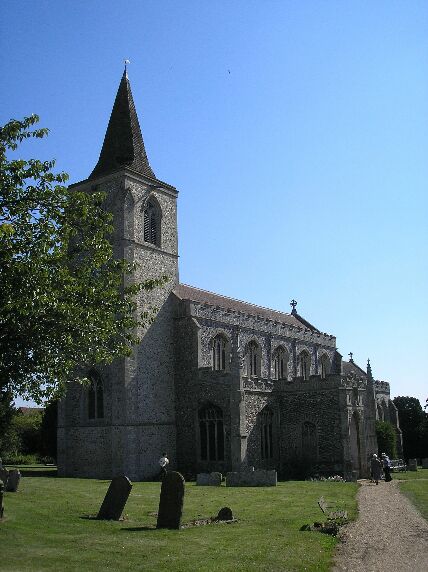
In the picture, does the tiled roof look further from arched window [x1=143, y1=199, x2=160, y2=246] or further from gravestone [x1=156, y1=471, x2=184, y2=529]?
gravestone [x1=156, y1=471, x2=184, y2=529]

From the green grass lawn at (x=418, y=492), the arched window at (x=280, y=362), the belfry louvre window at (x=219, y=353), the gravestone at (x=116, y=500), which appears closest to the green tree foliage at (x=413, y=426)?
the arched window at (x=280, y=362)

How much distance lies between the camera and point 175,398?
33.2 m

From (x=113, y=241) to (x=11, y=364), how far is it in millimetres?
17288

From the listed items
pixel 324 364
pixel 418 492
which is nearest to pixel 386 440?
pixel 324 364

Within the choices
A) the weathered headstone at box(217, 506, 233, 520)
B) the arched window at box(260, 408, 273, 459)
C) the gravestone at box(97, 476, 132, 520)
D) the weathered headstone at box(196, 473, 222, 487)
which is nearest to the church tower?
Result: the arched window at box(260, 408, 273, 459)

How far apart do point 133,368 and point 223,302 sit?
40.5ft

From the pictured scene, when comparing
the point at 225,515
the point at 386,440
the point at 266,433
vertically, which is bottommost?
the point at 225,515

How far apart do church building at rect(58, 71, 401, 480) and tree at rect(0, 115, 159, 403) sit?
14115mm

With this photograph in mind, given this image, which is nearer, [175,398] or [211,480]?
[211,480]

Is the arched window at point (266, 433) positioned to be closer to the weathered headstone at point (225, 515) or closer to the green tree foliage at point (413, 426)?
the weathered headstone at point (225, 515)

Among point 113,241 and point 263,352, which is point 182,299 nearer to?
point 113,241

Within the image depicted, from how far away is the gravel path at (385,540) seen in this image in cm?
1020

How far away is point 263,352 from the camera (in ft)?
130

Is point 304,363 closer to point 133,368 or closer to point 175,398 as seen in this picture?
point 175,398
